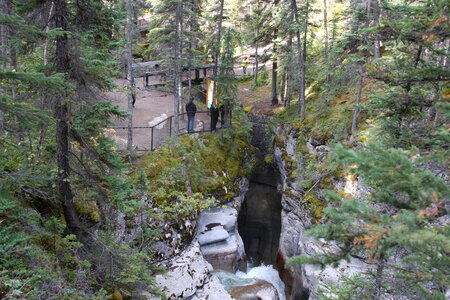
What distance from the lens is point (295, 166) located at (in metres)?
17.1

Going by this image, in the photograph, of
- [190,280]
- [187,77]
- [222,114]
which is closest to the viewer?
[190,280]

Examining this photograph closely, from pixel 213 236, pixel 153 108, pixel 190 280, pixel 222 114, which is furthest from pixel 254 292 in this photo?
pixel 153 108

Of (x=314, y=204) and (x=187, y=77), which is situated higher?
(x=187, y=77)

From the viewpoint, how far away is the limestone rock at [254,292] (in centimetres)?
1153

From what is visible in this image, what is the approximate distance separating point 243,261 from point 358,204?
11.9 metres

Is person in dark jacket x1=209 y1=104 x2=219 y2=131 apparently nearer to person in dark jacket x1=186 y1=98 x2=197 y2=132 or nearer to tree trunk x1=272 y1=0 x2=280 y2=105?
person in dark jacket x1=186 y1=98 x2=197 y2=132

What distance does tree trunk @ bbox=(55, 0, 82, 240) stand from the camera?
7.07m

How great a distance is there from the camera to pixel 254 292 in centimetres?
1184

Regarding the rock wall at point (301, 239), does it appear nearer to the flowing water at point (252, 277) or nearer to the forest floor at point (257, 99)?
the flowing water at point (252, 277)

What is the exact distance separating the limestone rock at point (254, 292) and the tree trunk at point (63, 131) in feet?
20.6

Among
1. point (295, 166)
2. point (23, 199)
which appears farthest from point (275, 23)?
point (23, 199)

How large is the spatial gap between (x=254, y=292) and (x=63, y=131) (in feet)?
28.8

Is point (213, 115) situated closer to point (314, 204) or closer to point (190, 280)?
point (314, 204)

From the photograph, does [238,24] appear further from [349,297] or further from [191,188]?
[349,297]
